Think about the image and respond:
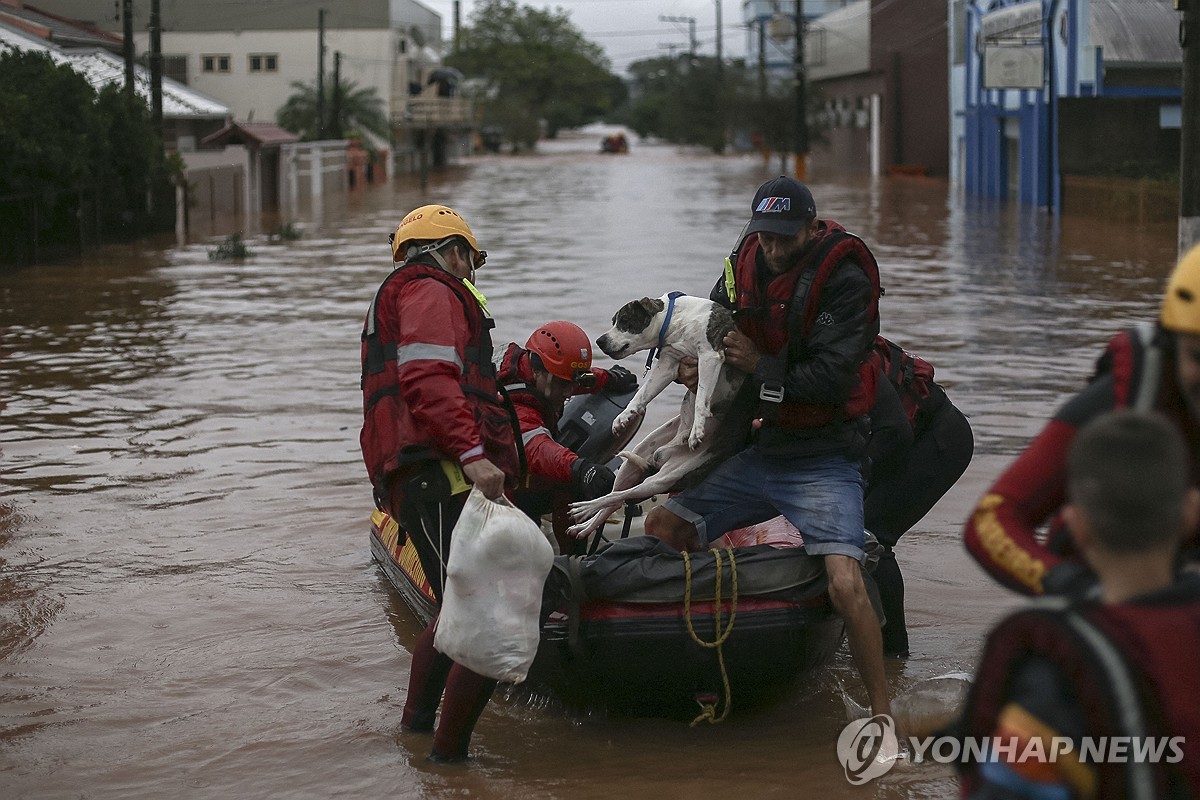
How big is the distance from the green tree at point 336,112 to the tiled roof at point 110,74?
9386 mm

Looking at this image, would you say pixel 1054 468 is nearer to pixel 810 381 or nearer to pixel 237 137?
pixel 810 381

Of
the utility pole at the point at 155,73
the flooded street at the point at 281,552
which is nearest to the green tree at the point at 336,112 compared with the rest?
the utility pole at the point at 155,73

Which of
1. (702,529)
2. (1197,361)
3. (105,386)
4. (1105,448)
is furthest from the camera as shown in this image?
(105,386)

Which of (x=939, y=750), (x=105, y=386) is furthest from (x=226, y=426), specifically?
(x=939, y=750)

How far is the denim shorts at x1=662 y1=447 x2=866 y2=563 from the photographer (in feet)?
17.5

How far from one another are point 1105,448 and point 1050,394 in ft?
33.3

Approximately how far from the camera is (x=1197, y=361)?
116 inches

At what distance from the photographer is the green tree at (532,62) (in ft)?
384

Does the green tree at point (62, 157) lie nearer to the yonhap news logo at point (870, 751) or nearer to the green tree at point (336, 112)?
the yonhap news logo at point (870, 751)

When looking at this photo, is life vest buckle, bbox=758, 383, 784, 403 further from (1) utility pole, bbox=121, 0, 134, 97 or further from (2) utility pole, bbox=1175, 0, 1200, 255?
(1) utility pole, bbox=121, 0, 134, 97

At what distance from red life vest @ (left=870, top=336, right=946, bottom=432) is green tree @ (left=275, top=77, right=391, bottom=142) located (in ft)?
180

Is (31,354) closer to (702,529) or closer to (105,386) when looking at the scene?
(105,386)

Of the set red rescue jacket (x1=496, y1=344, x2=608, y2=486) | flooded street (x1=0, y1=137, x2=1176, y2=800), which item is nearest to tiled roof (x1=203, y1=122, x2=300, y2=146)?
flooded street (x1=0, y1=137, x2=1176, y2=800)

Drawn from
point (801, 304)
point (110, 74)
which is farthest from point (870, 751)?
point (110, 74)
